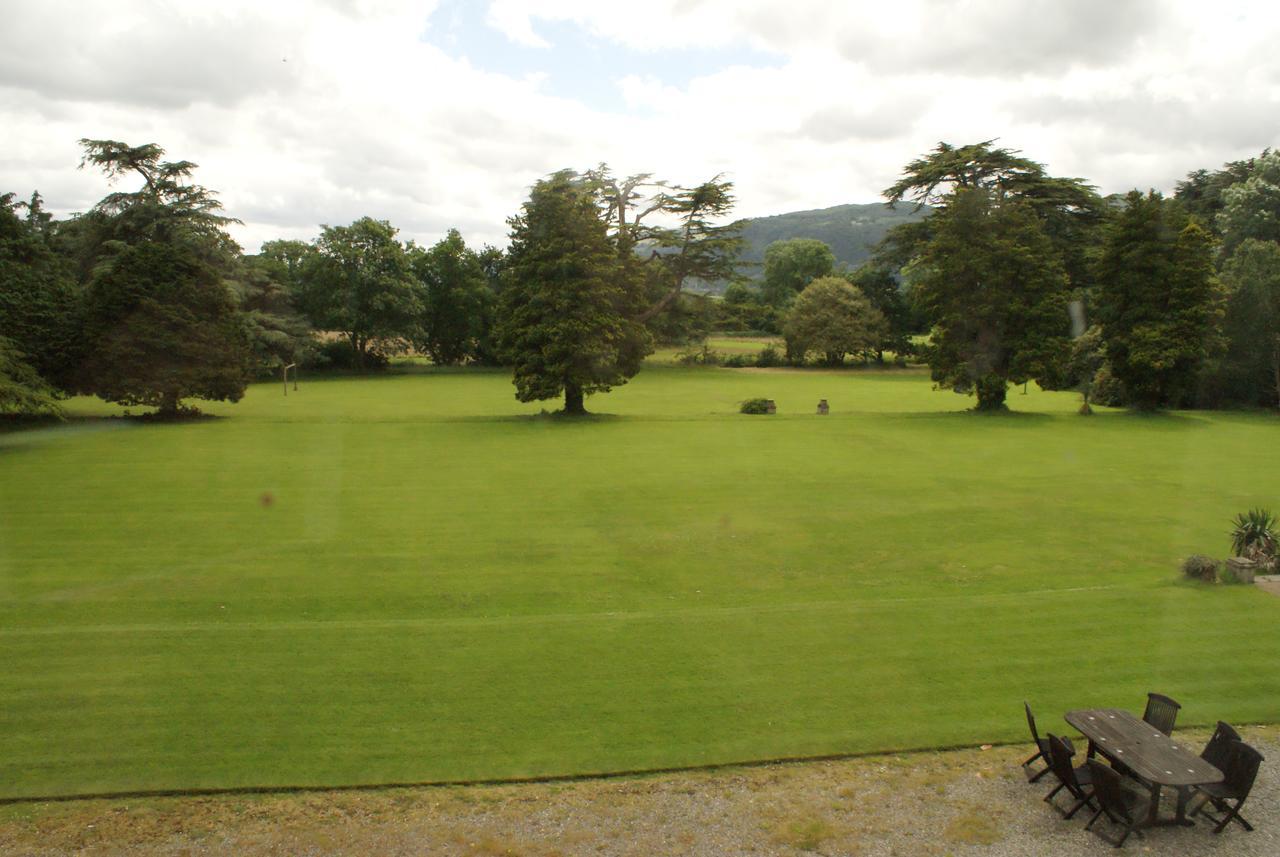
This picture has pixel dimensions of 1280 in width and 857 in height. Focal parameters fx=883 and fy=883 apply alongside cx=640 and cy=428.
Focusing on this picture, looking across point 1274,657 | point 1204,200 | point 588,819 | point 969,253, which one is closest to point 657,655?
point 588,819

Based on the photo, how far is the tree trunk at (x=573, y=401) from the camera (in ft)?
116

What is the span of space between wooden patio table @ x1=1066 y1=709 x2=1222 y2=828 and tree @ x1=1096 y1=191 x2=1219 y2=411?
31791 mm

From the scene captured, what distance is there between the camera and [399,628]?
11945mm

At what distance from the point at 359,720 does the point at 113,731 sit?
7.94 feet

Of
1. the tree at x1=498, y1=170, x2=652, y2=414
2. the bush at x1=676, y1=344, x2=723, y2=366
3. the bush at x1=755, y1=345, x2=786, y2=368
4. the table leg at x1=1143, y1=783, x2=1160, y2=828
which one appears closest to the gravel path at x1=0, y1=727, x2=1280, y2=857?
the table leg at x1=1143, y1=783, x2=1160, y2=828

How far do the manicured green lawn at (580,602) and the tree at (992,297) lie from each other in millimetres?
8500

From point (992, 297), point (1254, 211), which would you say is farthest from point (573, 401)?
point (1254, 211)

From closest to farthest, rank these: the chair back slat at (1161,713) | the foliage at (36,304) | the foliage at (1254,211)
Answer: the chair back slat at (1161,713)
the foliage at (36,304)
the foliage at (1254,211)

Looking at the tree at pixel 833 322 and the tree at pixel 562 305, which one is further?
the tree at pixel 833 322

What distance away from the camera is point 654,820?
299 inches

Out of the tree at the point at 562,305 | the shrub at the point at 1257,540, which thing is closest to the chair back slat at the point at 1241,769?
the shrub at the point at 1257,540

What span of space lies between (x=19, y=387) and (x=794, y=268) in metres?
89.6

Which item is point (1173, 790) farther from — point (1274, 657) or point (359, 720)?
point (359, 720)

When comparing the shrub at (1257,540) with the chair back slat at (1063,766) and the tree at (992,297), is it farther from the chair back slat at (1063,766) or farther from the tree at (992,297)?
the tree at (992,297)
